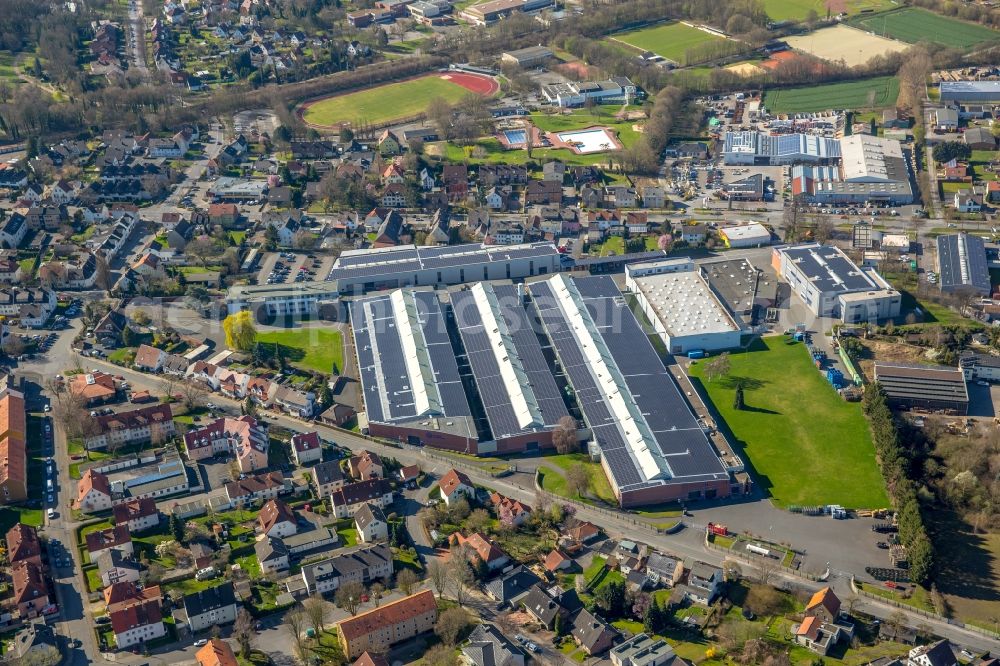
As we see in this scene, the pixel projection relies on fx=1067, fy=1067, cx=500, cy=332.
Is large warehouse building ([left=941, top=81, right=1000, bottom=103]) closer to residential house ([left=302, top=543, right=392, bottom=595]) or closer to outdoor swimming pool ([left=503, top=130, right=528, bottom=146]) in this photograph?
outdoor swimming pool ([left=503, top=130, right=528, bottom=146])

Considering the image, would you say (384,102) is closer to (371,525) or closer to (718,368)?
(718,368)

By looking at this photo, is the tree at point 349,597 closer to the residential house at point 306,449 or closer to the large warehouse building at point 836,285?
the residential house at point 306,449

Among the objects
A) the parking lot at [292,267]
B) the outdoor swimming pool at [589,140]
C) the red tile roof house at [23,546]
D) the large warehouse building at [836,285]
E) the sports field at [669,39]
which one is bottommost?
the parking lot at [292,267]

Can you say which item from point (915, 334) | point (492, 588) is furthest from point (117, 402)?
point (915, 334)

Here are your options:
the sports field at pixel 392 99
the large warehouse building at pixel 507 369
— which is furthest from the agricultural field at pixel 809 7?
the large warehouse building at pixel 507 369

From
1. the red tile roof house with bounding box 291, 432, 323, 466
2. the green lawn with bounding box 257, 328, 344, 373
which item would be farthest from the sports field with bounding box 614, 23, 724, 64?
the red tile roof house with bounding box 291, 432, 323, 466

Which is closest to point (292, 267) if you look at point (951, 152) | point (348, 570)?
point (348, 570)
